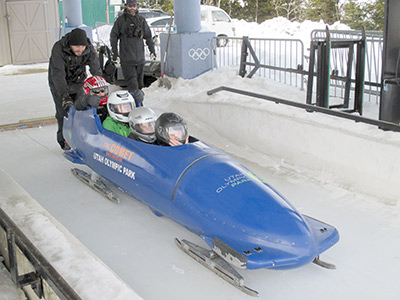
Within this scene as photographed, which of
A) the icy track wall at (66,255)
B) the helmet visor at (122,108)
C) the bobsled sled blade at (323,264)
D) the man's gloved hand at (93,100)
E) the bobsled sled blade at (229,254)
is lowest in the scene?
the bobsled sled blade at (323,264)

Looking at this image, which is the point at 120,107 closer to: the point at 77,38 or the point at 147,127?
the point at 147,127

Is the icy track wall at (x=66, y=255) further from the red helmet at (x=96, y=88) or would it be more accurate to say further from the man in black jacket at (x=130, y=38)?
the man in black jacket at (x=130, y=38)

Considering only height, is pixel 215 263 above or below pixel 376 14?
below

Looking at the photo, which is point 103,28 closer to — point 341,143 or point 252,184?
point 341,143

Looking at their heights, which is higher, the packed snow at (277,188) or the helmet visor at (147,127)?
the helmet visor at (147,127)

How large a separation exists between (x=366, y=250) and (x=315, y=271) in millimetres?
415

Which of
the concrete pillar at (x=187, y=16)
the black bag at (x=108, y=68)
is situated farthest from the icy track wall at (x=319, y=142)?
the black bag at (x=108, y=68)

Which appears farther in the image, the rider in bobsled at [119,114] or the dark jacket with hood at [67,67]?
the dark jacket with hood at [67,67]

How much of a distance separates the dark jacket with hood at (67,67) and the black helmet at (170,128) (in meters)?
1.66

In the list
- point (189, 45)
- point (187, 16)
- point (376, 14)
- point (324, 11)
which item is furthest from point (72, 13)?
point (324, 11)

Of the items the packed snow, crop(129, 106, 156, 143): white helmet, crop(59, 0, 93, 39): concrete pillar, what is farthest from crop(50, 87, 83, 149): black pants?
crop(59, 0, 93, 39): concrete pillar

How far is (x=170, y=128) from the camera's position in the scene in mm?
2873

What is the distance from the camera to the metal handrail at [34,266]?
5.75 ft

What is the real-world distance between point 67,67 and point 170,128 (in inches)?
81.1
